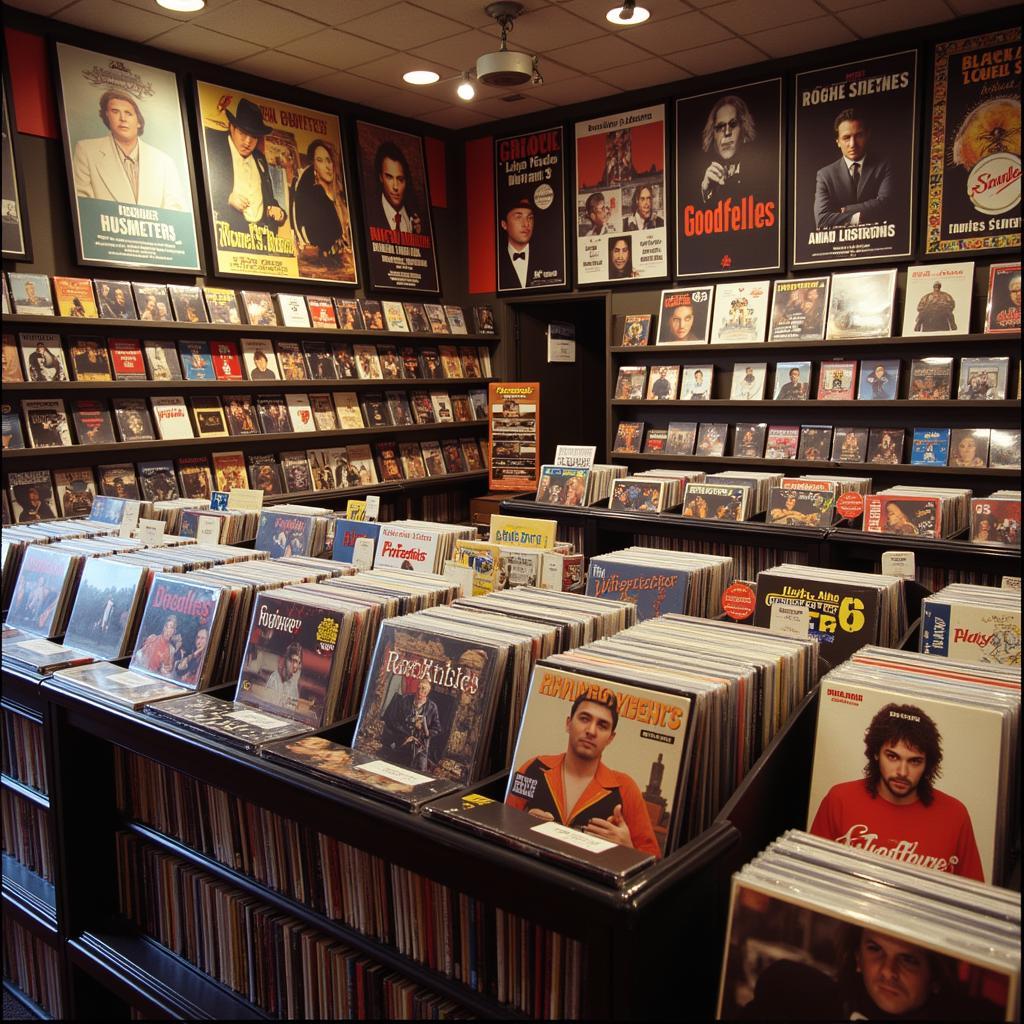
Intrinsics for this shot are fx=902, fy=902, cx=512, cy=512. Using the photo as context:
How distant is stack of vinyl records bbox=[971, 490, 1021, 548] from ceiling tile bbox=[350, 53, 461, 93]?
391cm

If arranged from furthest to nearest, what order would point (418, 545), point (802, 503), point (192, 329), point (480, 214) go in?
point (480, 214) → point (192, 329) → point (802, 503) → point (418, 545)

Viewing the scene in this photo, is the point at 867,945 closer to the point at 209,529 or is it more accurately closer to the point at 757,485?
the point at 209,529

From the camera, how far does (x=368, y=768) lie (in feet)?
4.88

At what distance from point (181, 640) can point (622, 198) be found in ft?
16.3

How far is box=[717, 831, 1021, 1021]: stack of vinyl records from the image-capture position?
0.94 m

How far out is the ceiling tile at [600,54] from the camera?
5.01m

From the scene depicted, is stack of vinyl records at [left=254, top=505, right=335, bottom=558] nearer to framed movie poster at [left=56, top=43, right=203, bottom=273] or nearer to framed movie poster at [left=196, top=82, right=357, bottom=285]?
framed movie poster at [left=56, top=43, right=203, bottom=273]

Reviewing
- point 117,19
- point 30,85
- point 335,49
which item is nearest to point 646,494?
point 335,49

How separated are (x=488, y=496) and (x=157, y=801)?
15.8 ft

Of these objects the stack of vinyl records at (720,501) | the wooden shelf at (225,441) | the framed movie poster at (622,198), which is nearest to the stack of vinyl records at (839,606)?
the stack of vinyl records at (720,501)

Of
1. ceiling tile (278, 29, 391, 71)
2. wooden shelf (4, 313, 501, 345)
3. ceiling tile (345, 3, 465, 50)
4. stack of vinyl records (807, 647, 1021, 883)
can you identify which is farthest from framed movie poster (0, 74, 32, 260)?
stack of vinyl records (807, 647, 1021, 883)

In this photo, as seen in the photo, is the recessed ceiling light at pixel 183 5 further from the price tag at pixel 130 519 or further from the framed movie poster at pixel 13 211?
the price tag at pixel 130 519

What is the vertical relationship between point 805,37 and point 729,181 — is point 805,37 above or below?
above

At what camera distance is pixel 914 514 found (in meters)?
3.47
